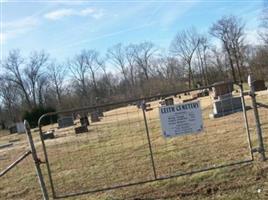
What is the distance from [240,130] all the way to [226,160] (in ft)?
14.4

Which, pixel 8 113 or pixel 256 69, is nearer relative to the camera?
pixel 256 69

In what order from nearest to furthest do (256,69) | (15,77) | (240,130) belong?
(240,130), (256,69), (15,77)

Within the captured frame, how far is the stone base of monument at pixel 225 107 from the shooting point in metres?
19.5

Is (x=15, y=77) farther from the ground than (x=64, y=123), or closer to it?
farther from the ground

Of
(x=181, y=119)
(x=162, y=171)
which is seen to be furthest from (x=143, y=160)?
(x=181, y=119)

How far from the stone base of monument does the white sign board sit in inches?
451

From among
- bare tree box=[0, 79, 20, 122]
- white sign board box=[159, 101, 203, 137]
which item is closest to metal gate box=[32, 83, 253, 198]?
white sign board box=[159, 101, 203, 137]

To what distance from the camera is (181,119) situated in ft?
26.9

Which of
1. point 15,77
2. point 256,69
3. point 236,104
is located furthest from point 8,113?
point 236,104

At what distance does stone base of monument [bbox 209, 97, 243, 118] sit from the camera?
1955 centimetres

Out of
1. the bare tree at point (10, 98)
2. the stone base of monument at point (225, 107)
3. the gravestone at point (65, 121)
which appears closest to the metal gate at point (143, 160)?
the stone base of monument at point (225, 107)

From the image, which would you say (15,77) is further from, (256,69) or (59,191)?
(59,191)

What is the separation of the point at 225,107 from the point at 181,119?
12.3 meters

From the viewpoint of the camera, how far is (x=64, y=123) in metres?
25.5
